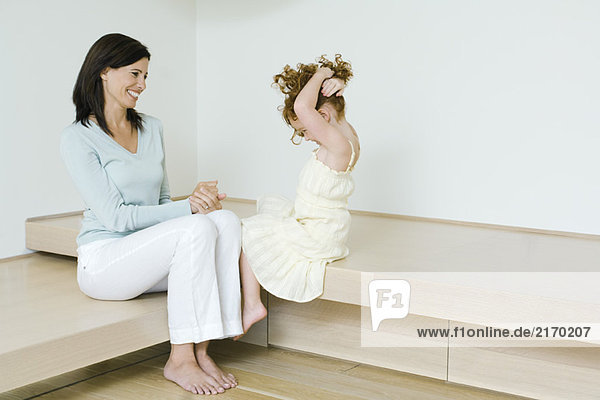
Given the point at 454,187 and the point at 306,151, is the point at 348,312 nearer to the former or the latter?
the point at 454,187

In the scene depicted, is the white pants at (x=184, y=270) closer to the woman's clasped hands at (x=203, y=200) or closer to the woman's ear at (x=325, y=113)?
the woman's clasped hands at (x=203, y=200)

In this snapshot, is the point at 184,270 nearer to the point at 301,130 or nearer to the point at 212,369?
the point at 212,369

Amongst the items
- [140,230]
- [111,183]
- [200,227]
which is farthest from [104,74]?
[200,227]

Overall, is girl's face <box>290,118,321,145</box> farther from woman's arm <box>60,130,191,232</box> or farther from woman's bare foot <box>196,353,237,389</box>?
woman's bare foot <box>196,353,237,389</box>

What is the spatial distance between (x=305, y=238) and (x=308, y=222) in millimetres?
67

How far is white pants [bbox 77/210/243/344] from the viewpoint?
204 centimetres

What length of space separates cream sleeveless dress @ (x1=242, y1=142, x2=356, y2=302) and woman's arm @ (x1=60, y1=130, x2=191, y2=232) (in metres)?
0.37

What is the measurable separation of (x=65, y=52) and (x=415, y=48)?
5.26 feet

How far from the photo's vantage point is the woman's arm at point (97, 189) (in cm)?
214

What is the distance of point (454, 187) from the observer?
3115mm

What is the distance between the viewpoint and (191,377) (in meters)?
2.09

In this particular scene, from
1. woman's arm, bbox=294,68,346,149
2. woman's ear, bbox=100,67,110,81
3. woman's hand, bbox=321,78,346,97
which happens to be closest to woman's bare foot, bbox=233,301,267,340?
woman's arm, bbox=294,68,346,149

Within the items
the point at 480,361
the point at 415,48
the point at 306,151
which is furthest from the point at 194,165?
the point at 480,361

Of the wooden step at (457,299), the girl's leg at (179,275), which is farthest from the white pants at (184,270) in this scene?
the wooden step at (457,299)
